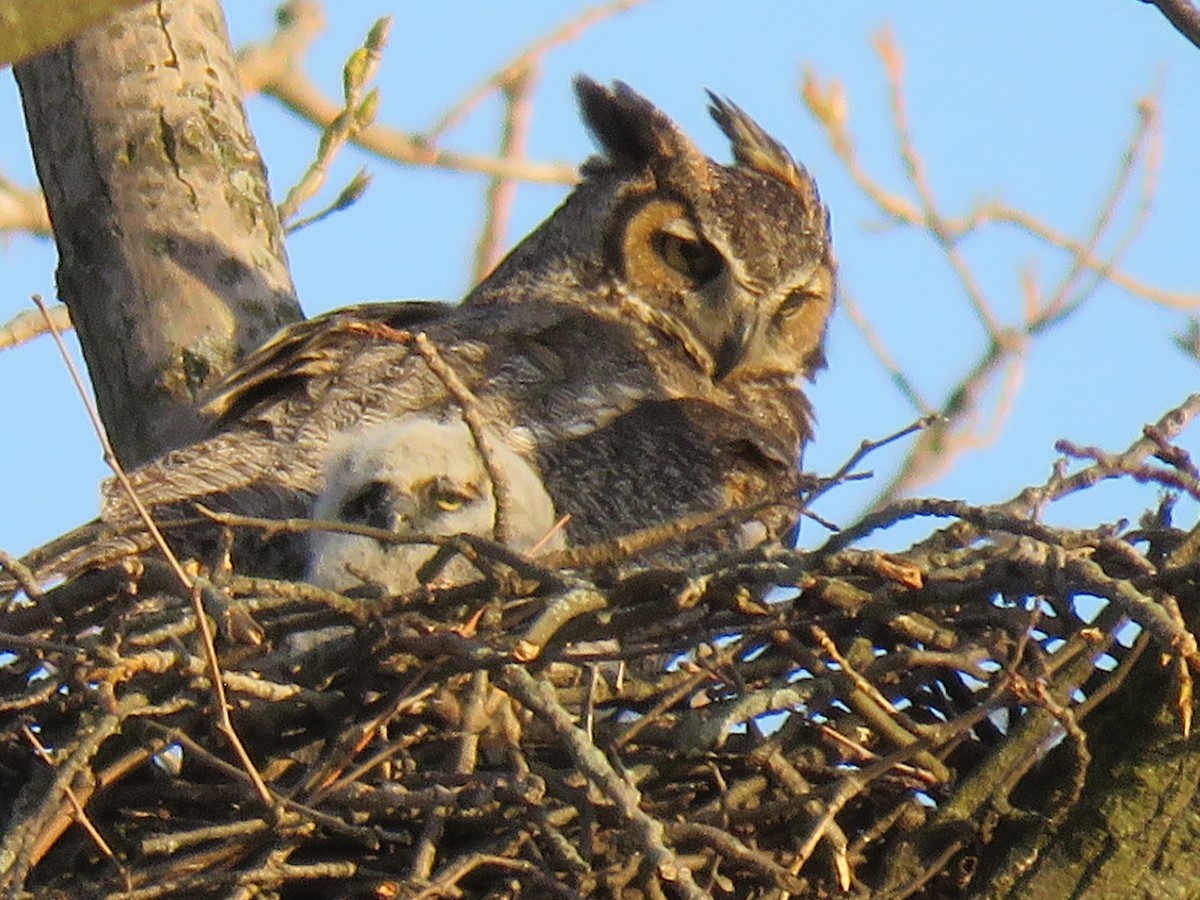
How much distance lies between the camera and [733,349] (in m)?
3.64

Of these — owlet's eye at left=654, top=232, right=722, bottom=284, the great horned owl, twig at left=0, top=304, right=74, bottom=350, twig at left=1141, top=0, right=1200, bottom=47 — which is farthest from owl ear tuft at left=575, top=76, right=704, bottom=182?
twig at left=1141, top=0, right=1200, bottom=47

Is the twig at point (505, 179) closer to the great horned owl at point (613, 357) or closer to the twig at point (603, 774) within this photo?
the great horned owl at point (613, 357)

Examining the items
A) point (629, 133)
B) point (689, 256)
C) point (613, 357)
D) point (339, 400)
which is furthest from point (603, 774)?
point (629, 133)

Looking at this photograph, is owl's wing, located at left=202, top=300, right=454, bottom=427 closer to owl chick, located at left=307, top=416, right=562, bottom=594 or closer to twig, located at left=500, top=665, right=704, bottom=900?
owl chick, located at left=307, top=416, right=562, bottom=594

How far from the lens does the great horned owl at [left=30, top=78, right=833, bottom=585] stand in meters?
2.77

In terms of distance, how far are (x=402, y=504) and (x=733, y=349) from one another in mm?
1319

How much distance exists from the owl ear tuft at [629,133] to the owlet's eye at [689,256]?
0.52ft

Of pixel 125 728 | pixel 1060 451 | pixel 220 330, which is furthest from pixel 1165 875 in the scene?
pixel 220 330

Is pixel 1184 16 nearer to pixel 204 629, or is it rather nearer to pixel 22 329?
pixel 204 629

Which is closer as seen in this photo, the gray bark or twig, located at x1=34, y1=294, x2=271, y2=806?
Answer: twig, located at x1=34, y1=294, x2=271, y2=806

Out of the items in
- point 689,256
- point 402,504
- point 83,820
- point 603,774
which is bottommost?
point 603,774

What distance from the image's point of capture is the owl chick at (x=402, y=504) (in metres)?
2.45

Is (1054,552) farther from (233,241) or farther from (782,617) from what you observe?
(233,241)

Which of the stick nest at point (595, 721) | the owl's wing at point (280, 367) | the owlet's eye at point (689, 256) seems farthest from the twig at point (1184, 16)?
the owlet's eye at point (689, 256)
